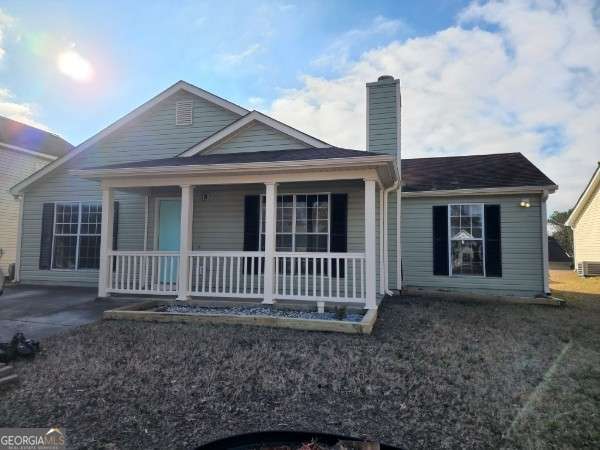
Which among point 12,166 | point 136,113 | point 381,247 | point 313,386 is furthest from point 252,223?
point 12,166

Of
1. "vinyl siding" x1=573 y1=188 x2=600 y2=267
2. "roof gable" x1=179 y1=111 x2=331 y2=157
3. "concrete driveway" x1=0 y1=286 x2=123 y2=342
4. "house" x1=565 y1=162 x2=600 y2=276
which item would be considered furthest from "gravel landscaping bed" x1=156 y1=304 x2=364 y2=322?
"vinyl siding" x1=573 y1=188 x2=600 y2=267

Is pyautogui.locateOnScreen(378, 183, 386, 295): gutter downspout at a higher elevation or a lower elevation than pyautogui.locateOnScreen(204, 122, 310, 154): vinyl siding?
lower

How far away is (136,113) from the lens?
973 centimetres

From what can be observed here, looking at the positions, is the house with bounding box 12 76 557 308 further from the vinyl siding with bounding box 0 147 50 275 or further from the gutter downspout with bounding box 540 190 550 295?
the vinyl siding with bounding box 0 147 50 275

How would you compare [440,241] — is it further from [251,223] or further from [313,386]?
[313,386]

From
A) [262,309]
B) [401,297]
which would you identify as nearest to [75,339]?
[262,309]

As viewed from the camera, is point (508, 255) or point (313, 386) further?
point (508, 255)


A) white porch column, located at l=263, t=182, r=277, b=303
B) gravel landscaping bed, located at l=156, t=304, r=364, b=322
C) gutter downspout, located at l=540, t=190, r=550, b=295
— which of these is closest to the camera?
gravel landscaping bed, located at l=156, t=304, r=364, b=322

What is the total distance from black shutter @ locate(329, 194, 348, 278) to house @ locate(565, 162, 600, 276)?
1619 cm

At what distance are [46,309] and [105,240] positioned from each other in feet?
5.51

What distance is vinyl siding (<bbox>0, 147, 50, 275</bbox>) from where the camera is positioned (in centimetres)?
1335

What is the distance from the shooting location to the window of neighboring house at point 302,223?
8070 millimetres

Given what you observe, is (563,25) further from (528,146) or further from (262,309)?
(262,309)

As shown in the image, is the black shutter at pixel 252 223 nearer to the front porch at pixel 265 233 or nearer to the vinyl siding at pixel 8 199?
the front porch at pixel 265 233
